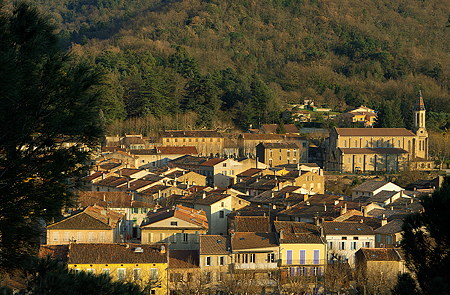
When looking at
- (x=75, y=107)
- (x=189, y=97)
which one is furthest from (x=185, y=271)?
(x=189, y=97)

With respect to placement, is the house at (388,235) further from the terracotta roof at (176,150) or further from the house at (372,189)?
the terracotta roof at (176,150)

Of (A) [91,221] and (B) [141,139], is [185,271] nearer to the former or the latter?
(A) [91,221]

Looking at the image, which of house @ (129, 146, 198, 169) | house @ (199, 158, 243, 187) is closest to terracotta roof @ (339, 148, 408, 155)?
house @ (129, 146, 198, 169)

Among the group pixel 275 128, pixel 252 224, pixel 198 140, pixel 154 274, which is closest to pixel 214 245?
pixel 154 274

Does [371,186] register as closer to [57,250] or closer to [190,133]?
[57,250]

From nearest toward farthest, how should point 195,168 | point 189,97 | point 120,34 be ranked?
point 195,168
point 189,97
point 120,34

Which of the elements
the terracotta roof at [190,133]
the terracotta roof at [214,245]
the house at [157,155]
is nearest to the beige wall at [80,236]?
the terracotta roof at [214,245]
